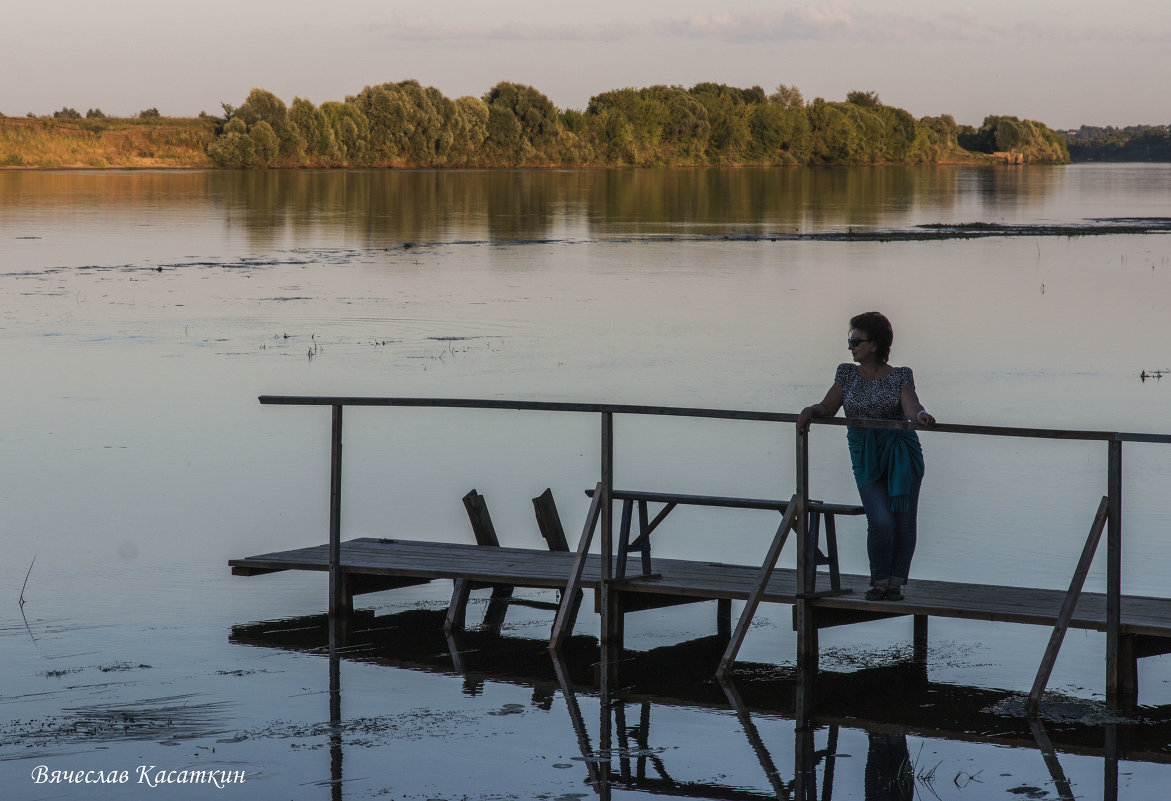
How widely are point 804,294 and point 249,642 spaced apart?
93.9 ft

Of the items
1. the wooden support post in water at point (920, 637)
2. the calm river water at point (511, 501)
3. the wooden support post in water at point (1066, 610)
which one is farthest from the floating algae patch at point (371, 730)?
the wooden support post in water at point (920, 637)

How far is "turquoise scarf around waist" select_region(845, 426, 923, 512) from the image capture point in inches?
390

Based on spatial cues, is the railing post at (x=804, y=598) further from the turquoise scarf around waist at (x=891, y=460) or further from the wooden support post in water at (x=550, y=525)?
the wooden support post in water at (x=550, y=525)

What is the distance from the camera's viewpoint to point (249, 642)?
1132 cm

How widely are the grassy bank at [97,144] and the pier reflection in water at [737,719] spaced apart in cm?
15444

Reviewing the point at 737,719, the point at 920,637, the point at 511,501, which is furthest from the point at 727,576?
the point at 511,501

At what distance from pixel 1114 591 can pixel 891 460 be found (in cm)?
152

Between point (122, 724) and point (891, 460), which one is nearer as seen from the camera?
point (122, 724)

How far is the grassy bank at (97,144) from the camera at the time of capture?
15838 centimetres

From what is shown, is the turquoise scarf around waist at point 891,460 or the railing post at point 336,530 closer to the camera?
the turquoise scarf around waist at point 891,460

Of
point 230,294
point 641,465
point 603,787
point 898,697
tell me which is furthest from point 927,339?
point 603,787

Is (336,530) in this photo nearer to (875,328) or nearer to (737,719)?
(737,719)

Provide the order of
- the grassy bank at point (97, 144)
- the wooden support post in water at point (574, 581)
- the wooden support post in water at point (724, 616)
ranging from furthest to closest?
the grassy bank at point (97, 144), the wooden support post in water at point (724, 616), the wooden support post in water at point (574, 581)

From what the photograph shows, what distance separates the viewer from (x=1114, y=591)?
9531mm
